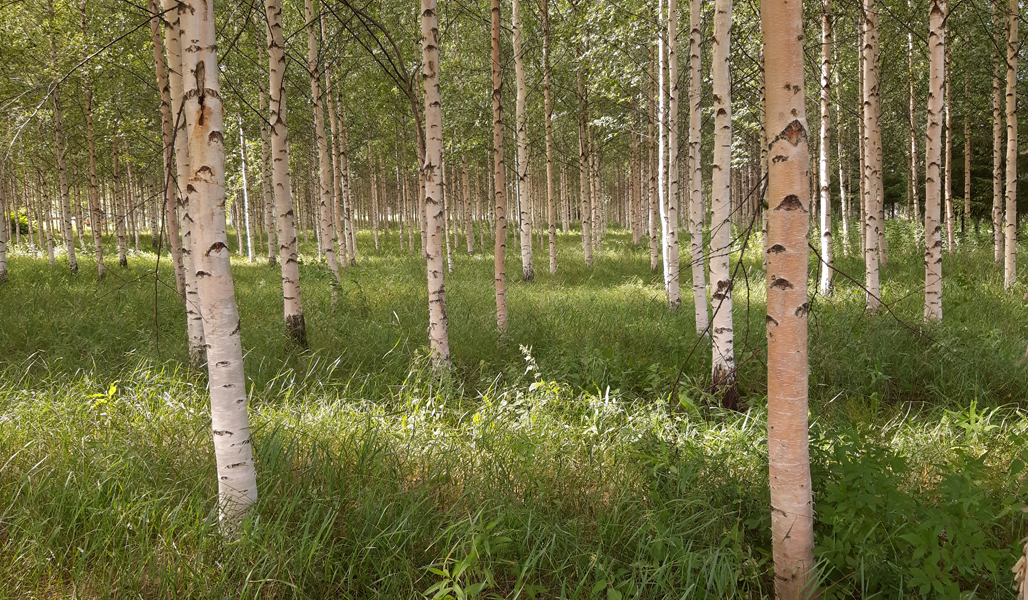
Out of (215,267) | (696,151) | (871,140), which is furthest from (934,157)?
(215,267)

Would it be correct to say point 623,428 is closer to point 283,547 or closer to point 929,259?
point 283,547

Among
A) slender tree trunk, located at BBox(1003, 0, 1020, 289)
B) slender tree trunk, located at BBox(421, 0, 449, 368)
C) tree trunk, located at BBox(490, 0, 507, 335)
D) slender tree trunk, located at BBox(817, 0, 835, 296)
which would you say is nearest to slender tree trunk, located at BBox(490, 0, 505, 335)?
tree trunk, located at BBox(490, 0, 507, 335)

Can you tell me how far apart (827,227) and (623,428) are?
7043mm

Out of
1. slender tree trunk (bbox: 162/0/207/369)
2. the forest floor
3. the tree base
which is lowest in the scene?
the forest floor

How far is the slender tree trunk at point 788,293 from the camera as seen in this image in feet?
6.47

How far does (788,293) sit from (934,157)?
249 inches

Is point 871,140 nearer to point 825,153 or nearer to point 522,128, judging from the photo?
point 825,153

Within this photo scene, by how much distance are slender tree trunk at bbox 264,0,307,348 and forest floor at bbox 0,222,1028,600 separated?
1.09 ft

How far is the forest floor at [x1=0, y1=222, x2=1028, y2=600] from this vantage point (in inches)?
93.3

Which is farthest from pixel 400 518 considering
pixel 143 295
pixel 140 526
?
pixel 143 295

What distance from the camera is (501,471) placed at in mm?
3270

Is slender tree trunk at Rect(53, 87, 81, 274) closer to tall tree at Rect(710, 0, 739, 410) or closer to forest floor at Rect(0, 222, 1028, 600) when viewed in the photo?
forest floor at Rect(0, 222, 1028, 600)

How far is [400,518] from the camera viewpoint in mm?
2680

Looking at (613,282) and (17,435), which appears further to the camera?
(613,282)
